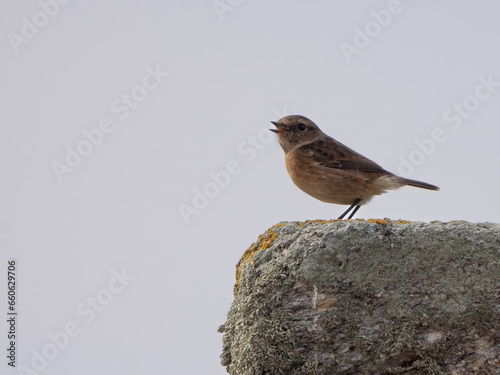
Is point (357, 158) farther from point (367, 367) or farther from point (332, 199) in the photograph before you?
point (367, 367)

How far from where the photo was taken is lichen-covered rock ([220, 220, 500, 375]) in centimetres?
353

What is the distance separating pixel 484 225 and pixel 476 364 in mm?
885

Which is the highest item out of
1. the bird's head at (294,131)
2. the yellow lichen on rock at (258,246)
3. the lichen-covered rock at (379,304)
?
the bird's head at (294,131)

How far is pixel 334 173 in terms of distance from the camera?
253 inches

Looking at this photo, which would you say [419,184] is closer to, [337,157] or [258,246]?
[337,157]

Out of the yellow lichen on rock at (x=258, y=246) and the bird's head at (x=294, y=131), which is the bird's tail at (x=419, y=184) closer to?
the bird's head at (x=294, y=131)

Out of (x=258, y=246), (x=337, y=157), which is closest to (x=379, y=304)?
(x=258, y=246)

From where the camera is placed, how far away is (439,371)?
346cm

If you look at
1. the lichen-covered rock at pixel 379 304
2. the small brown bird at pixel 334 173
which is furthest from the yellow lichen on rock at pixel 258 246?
the small brown bird at pixel 334 173

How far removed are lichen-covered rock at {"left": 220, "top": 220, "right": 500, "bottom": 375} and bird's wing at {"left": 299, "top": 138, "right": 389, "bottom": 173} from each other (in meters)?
2.78

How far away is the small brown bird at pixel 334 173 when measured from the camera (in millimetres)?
6355

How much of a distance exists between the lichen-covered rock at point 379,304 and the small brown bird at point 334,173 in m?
2.51

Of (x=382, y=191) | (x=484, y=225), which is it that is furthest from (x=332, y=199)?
(x=484, y=225)

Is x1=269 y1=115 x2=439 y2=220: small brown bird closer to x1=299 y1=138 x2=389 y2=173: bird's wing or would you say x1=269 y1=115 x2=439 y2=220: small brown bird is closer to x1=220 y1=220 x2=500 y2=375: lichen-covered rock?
x1=299 y1=138 x2=389 y2=173: bird's wing
